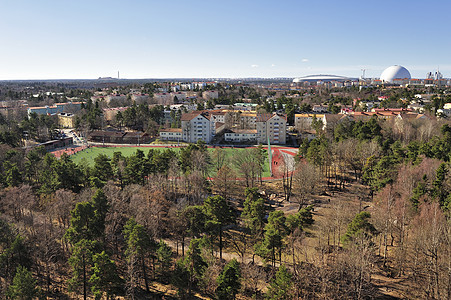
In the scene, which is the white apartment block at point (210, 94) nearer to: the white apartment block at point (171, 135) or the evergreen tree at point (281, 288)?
the white apartment block at point (171, 135)

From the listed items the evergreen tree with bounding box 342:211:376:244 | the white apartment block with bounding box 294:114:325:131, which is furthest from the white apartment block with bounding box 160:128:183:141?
the evergreen tree with bounding box 342:211:376:244

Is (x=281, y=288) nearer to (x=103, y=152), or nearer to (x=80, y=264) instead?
(x=80, y=264)

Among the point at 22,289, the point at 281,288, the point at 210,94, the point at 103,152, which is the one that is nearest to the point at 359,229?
the point at 281,288

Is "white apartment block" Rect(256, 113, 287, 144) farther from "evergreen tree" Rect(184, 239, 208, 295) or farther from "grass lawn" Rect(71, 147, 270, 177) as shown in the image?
"evergreen tree" Rect(184, 239, 208, 295)

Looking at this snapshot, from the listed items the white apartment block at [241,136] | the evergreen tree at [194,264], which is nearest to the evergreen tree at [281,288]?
the evergreen tree at [194,264]

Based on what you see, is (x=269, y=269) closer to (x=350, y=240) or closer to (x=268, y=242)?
(x=268, y=242)

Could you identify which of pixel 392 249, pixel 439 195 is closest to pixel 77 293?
pixel 392 249

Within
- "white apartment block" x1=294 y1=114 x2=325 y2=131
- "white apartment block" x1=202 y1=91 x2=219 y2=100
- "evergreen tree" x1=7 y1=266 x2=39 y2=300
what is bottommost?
"evergreen tree" x1=7 y1=266 x2=39 y2=300
